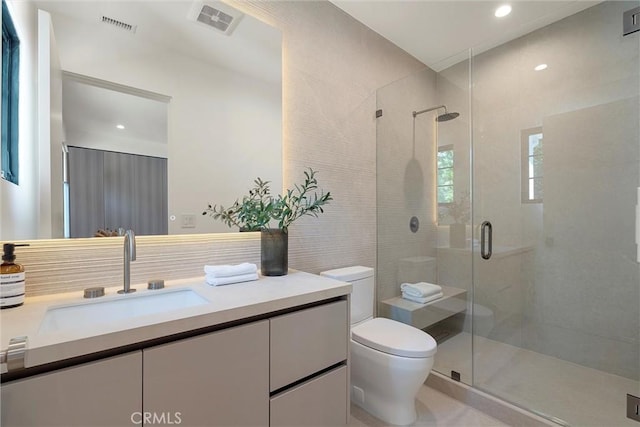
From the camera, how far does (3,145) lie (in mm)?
1022

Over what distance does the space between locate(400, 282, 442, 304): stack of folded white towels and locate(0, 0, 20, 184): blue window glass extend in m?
2.39

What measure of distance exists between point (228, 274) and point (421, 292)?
5.41 feet

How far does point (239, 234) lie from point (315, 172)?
655 millimetres

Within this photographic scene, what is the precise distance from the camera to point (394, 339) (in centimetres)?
159

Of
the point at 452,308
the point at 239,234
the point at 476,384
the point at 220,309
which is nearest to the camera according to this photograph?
the point at 220,309

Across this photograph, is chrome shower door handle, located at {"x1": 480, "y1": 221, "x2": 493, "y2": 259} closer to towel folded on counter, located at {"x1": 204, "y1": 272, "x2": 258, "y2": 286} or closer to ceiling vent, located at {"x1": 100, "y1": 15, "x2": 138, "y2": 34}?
towel folded on counter, located at {"x1": 204, "y1": 272, "x2": 258, "y2": 286}

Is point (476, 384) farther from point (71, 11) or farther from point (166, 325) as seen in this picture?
point (71, 11)

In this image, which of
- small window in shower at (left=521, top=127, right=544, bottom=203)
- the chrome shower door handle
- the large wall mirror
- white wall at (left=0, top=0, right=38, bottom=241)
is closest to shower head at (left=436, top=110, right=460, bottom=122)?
small window in shower at (left=521, top=127, right=544, bottom=203)

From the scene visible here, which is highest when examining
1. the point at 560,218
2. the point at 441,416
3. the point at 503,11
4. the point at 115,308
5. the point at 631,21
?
the point at 503,11

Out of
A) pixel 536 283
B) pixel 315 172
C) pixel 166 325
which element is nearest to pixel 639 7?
pixel 536 283

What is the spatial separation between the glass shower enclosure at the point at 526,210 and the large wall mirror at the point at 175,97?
3.55ft

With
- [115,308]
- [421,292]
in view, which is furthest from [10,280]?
[421,292]

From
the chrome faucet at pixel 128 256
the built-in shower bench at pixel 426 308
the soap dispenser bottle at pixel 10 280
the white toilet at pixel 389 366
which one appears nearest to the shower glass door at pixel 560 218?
the built-in shower bench at pixel 426 308

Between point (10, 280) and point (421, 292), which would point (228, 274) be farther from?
point (421, 292)
